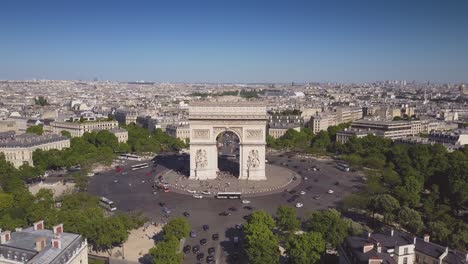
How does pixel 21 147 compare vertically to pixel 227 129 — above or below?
below

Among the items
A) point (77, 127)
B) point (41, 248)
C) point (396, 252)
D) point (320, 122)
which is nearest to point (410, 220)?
point (396, 252)

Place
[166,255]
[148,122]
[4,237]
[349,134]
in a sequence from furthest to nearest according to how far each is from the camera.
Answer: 1. [148,122]
2. [349,134]
3. [166,255]
4. [4,237]

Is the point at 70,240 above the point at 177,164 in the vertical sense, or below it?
above

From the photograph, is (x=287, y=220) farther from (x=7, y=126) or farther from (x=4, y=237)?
(x=7, y=126)

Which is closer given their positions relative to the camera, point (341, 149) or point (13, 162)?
point (13, 162)

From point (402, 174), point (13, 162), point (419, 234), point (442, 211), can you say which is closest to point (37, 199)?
point (13, 162)

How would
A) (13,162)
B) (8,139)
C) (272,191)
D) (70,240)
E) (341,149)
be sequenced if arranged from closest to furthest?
(70,240) < (272,191) < (13,162) < (8,139) < (341,149)

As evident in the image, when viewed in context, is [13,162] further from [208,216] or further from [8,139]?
[208,216]

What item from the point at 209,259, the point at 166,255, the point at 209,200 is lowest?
the point at 209,200
